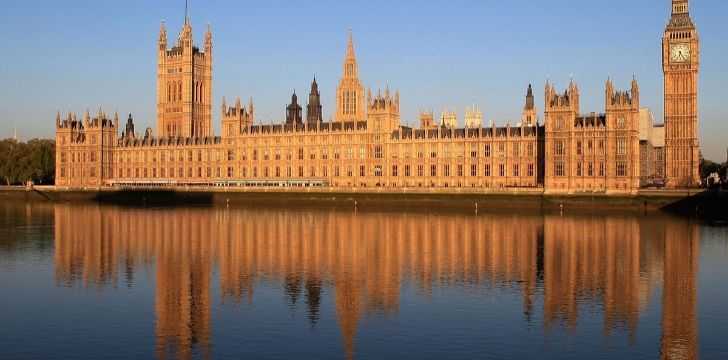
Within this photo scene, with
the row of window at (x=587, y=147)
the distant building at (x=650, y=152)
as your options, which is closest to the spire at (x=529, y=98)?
the distant building at (x=650, y=152)

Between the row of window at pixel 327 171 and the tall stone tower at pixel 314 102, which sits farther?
the tall stone tower at pixel 314 102

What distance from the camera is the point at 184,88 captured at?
17138 cm

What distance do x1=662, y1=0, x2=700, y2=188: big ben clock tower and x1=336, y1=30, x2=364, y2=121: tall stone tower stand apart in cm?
5924

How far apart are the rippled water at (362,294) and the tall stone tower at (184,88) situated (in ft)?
338

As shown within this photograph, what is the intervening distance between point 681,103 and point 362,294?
319ft

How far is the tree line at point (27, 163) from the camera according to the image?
153375 millimetres

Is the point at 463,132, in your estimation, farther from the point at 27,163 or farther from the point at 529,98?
the point at 27,163

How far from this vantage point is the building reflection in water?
3447cm

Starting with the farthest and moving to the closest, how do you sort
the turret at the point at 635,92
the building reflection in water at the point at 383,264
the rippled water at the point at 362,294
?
the turret at the point at 635,92, the building reflection in water at the point at 383,264, the rippled water at the point at 362,294

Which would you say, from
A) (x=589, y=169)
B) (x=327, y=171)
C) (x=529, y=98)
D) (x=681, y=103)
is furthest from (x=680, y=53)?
(x=327, y=171)

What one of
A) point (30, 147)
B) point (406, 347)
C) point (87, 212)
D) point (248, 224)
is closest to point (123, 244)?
point (248, 224)

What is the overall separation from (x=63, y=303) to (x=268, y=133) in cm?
10586

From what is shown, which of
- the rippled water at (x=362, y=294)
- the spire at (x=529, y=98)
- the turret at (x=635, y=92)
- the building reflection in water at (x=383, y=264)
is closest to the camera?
the rippled water at (x=362, y=294)

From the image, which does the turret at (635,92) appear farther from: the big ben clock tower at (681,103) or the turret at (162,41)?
the turret at (162,41)
